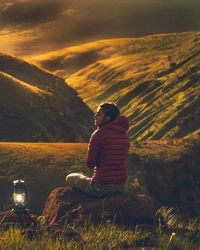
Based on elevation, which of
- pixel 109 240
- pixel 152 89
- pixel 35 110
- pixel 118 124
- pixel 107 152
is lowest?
pixel 109 240

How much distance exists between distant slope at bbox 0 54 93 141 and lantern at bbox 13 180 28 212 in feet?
49.3

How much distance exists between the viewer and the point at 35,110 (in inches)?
1115

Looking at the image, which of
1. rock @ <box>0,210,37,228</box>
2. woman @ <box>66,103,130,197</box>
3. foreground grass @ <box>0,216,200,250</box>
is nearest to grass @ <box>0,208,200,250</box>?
foreground grass @ <box>0,216,200,250</box>

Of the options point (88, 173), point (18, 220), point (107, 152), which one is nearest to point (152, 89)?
point (88, 173)

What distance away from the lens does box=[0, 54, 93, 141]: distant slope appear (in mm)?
26750

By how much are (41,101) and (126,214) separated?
1883 centimetres

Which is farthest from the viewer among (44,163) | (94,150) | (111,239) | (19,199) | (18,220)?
(44,163)

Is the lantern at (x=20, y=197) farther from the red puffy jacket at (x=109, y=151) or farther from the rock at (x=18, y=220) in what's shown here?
the red puffy jacket at (x=109, y=151)

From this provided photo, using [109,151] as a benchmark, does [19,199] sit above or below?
below

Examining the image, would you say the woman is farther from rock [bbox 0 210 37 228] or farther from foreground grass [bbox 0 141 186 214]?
foreground grass [bbox 0 141 186 214]

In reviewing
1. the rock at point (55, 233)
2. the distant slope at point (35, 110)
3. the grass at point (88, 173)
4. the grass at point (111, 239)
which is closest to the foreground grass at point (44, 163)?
the grass at point (88, 173)

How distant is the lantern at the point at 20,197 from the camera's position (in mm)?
10347

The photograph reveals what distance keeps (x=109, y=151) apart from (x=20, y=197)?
154 centimetres

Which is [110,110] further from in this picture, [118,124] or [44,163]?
[44,163]
